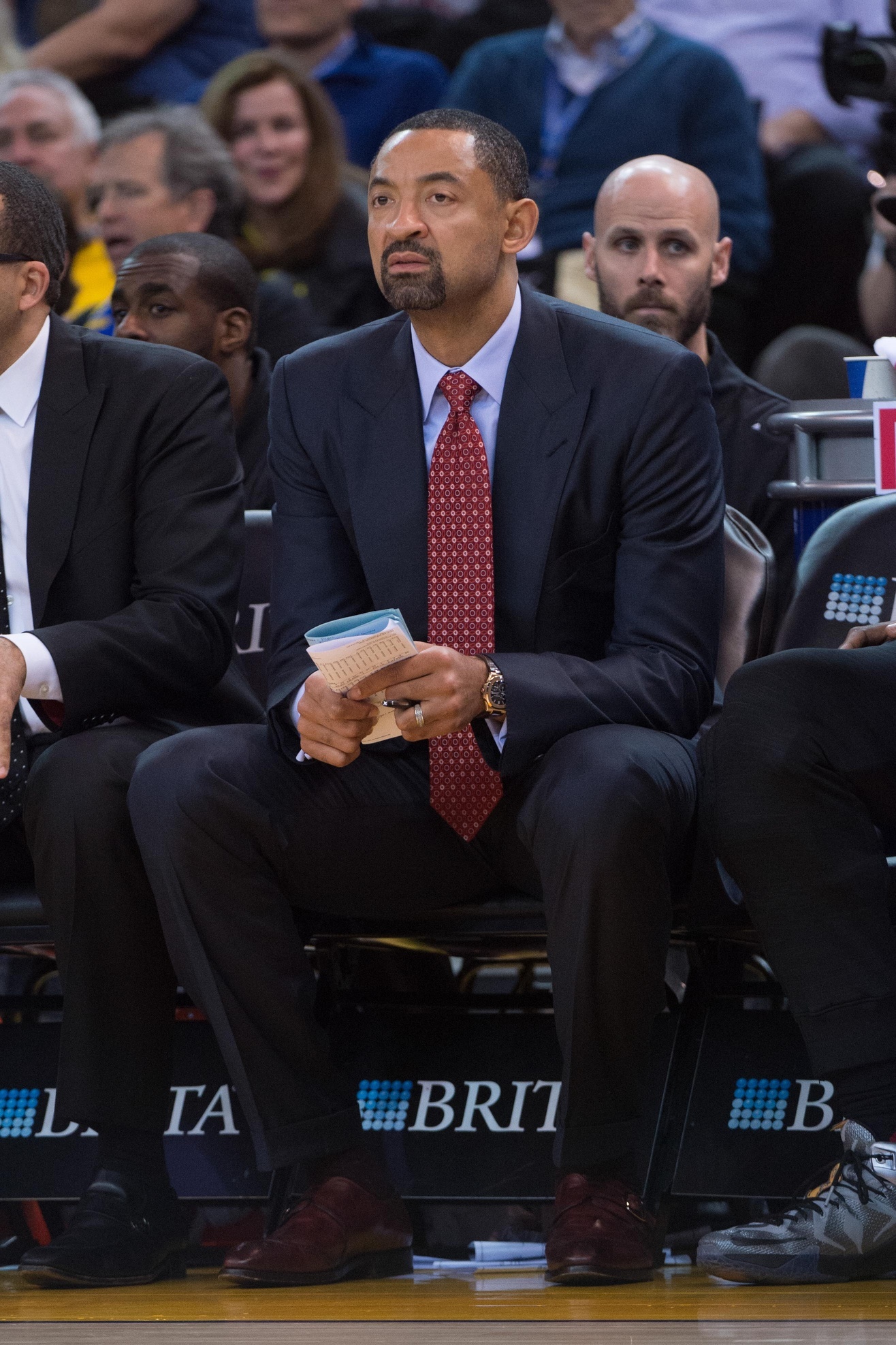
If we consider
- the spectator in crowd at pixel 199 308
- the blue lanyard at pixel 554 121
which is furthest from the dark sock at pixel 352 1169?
the blue lanyard at pixel 554 121

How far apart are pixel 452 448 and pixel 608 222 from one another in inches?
54.0

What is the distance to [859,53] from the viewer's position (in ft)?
11.8

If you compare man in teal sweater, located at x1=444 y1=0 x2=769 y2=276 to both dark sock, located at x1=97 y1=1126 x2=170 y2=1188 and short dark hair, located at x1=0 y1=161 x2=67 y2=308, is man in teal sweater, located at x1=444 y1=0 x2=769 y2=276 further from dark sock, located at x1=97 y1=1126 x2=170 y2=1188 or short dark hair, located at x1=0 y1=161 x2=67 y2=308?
dark sock, located at x1=97 y1=1126 x2=170 y2=1188

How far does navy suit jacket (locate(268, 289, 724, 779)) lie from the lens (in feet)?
7.29

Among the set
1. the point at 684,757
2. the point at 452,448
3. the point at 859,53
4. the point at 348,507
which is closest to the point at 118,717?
the point at 348,507

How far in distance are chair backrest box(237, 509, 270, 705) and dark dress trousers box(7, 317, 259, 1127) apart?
82mm

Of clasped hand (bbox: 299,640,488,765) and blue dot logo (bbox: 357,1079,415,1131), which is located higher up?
clasped hand (bbox: 299,640,488,765)

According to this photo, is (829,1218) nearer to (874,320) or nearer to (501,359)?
(501,359)

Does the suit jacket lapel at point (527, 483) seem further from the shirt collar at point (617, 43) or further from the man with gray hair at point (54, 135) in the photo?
the man with gray hair at point (54, 135)

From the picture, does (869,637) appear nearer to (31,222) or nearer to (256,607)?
(256,607)

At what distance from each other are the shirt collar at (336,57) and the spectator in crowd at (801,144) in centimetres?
82

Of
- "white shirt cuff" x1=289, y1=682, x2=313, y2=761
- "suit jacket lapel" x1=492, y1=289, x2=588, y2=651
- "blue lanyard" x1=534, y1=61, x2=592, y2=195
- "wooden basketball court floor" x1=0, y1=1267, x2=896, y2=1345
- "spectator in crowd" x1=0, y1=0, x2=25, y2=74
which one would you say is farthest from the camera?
"spectator in crowd" x1=0, y1=0, x2=25, y2=74

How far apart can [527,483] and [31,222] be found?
0.87 metres

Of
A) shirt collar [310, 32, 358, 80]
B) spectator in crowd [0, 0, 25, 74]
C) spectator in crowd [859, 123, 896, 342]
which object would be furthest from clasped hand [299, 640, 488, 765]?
spectator in crowd [0, 0, 25, 74]
